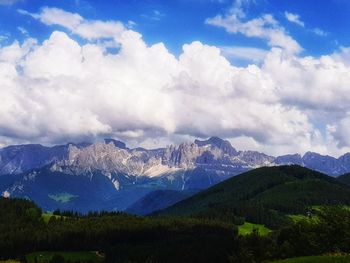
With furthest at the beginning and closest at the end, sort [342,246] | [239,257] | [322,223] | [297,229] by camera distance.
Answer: [297,229], [239,257], [322,223], [342,246]

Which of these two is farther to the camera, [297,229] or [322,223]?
[297,229]

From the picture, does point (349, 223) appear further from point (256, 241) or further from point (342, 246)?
point (256, 241)

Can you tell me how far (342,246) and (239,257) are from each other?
26.1 metres

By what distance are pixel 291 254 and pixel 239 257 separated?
11590 millimetres

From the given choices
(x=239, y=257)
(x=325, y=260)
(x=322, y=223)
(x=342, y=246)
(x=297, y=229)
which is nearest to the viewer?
(x=325, y=260)

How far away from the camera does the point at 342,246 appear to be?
105250 millimetres

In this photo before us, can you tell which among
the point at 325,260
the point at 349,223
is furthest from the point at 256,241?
the point at 325,260

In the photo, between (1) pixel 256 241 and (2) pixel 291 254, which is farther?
(1) pixel 256 241

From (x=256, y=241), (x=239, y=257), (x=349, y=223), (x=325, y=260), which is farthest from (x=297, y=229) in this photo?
(x=325, y=260)

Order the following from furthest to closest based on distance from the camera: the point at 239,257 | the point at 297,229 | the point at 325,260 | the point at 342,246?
the point at 297,229 → the point at 239,257 → the point at 342,246 → the point at 325,260

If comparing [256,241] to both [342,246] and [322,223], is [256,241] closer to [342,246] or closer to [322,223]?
[322,223]

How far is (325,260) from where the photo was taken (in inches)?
2776

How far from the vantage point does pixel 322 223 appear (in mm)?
115750

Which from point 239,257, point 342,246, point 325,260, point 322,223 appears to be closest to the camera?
point 325,260
